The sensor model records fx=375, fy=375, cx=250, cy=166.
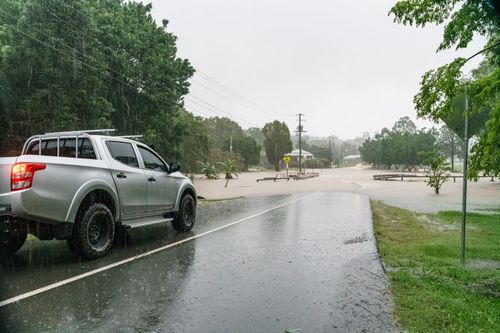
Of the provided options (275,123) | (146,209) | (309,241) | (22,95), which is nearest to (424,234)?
(309,241)

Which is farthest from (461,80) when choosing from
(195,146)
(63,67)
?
(195,146)

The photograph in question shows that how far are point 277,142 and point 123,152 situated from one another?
8517cm

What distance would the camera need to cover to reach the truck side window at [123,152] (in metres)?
6.80

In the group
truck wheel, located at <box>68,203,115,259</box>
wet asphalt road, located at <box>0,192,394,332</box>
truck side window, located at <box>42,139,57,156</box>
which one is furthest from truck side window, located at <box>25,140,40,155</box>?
truck wheel, located at <box>68,203,115,259</box>

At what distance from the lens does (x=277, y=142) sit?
91.6 meters

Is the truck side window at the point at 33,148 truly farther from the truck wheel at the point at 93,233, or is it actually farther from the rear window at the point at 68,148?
the truck wheel at the point at 93,233

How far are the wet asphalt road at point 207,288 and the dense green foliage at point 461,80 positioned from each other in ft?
7.73

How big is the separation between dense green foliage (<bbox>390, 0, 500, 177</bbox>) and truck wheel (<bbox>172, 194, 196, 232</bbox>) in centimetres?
522

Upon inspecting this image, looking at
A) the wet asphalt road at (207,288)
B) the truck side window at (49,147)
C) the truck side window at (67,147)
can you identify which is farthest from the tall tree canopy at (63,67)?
the wet asphalt road at (207,288)

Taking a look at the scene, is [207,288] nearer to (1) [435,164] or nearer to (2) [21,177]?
(2) [21,177]

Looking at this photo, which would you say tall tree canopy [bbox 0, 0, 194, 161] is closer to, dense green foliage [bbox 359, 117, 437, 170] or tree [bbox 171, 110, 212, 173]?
tree [bbox 171, 110, 212, 173]

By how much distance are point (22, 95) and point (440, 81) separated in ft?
69.0

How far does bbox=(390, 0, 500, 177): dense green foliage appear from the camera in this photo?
5.09 metres

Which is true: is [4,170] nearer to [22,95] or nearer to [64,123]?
[64,123]
